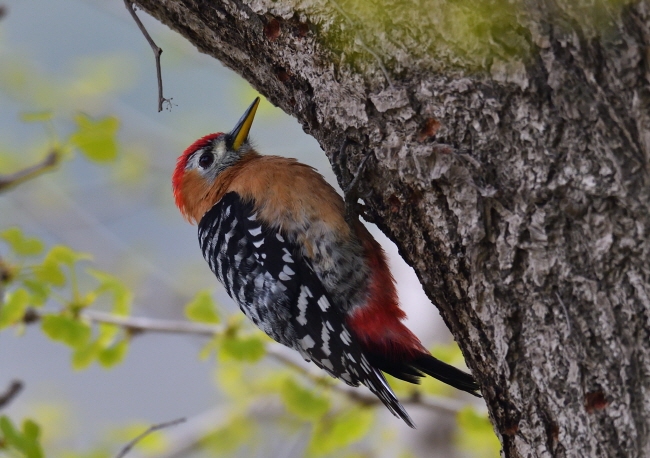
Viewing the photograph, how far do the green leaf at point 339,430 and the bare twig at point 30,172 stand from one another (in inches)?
83.3

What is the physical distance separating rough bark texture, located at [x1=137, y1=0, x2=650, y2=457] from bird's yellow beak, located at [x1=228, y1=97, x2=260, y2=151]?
171 centimetres

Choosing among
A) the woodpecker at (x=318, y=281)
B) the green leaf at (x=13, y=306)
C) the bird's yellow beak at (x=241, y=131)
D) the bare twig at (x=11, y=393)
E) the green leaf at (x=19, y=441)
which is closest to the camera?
the green leaf at (x=19, y=441)

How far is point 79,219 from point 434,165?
4857 mm

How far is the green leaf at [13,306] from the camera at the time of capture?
10.2 feet

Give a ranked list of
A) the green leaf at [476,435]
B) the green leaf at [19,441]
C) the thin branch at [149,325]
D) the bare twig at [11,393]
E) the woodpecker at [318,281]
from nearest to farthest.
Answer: the green leaf at [19,441] → the bare twig at [11,393] → the woodpecker at [318,281] → the thin branch at [149,325] → the green leaf at [476,435]

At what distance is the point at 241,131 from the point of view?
4.27m

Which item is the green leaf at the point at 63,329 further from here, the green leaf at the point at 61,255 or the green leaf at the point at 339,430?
the green leaf at the point at 339,430

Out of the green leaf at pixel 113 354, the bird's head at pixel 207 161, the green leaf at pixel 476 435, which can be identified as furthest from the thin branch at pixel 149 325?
the green leaf at pixel 476 435

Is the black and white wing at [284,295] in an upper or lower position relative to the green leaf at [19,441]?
upper

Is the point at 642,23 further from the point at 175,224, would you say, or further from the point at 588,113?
the point at 175,224

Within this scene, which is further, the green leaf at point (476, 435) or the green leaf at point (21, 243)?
the green leaf at point (476, 435)

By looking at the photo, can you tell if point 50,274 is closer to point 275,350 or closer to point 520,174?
point 275,350

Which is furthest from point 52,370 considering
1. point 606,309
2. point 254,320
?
point 606,309

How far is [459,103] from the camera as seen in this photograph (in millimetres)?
2168
